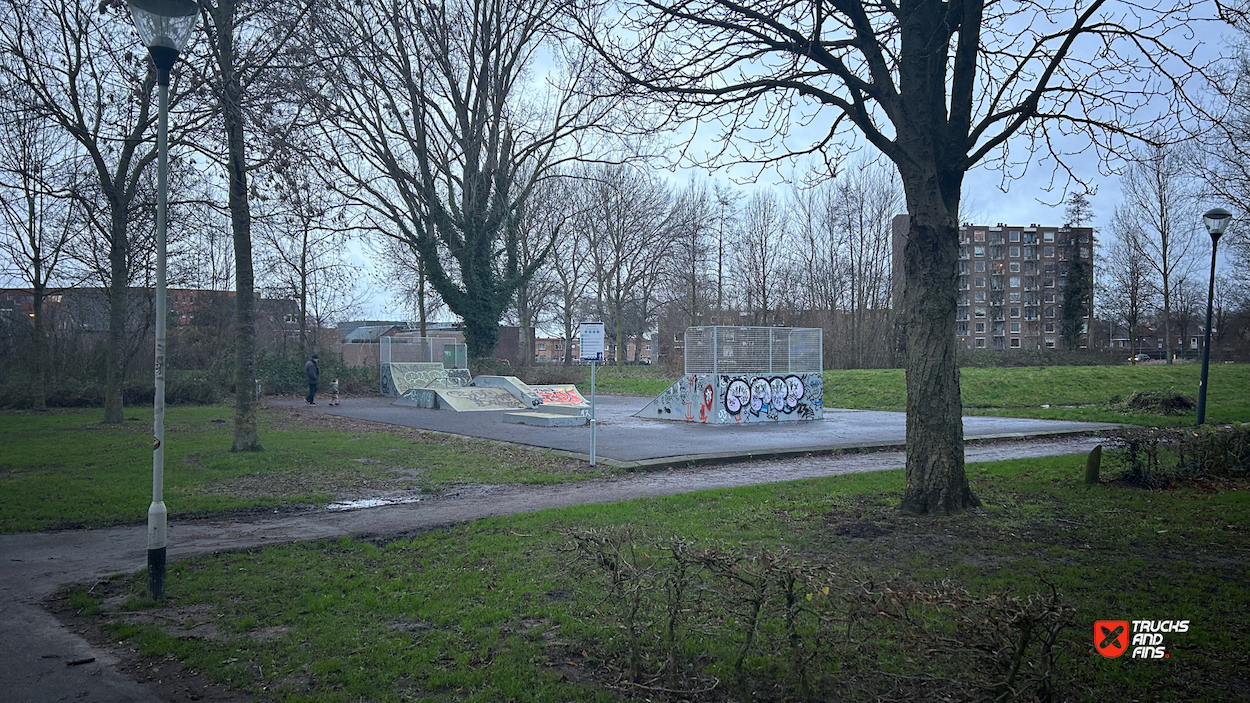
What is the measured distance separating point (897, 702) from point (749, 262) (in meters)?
43.5

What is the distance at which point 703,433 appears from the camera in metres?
19.1

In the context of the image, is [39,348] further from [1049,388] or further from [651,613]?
[1049,388]

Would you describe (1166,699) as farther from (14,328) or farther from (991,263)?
(991,263)

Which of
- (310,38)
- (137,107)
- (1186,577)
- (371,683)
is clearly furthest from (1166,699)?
(137,107)

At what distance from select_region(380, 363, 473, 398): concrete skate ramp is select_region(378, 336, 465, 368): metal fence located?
2.18 feet

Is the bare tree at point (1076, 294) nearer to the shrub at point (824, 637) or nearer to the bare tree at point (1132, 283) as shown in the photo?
the bare tree at point (1132, 283)

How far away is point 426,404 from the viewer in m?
30.5

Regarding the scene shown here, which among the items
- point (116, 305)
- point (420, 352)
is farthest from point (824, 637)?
point (420, 352)

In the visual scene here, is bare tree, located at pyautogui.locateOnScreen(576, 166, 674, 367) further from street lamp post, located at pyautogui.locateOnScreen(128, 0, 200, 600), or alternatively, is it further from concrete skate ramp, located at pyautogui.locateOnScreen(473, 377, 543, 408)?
street lamp post, located at pyautogui.locateOnScreen(128, 0, 200, 600)

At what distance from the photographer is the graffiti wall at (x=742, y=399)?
21.9m

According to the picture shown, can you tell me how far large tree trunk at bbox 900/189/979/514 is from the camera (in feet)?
26.2

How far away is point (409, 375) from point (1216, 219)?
32.3 meters

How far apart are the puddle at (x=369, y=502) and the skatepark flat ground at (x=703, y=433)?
4038 mm

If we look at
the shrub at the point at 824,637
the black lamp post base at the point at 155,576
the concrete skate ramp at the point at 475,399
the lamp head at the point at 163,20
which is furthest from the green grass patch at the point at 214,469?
the concrete skate ramp at the point at 475,399
